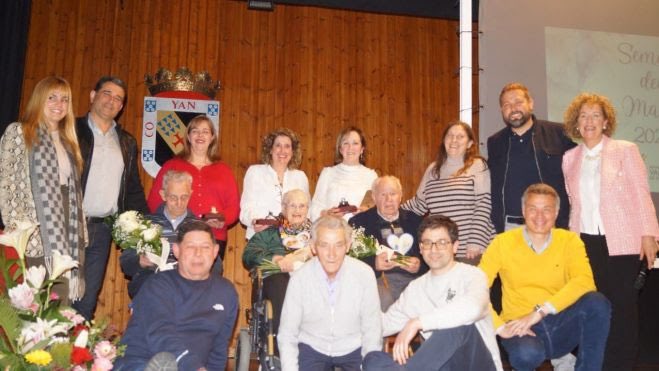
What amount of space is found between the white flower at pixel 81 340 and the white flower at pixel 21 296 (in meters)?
0.20

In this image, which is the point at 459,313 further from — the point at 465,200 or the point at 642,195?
the point at 642,195

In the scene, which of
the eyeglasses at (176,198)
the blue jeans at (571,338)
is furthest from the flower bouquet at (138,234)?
the blue jeans at (571,338)

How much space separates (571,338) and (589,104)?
150cm

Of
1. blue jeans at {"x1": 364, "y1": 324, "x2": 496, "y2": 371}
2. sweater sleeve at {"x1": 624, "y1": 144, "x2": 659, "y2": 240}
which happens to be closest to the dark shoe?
blue jeans at {"x1": 364, "y1": 324, "x2": 496, "y2": 371}

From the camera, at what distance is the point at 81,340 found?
2156 millimetres

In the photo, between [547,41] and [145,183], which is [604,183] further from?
[145,183]

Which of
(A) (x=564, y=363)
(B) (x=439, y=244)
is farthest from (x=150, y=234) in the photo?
(A) (x=564, y=363)

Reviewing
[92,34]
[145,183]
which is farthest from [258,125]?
[92,34]

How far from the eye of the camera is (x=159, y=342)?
274cm

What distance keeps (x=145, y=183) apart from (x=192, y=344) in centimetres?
329

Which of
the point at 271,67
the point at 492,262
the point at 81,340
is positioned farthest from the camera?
the point at 271,67

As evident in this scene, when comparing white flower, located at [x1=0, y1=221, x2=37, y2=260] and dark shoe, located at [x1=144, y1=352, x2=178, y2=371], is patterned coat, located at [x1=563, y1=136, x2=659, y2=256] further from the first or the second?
white flower, located at [x1=0, y1=221, x2=37, y2=260]

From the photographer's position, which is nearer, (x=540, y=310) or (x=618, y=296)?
(x=540, y=310)

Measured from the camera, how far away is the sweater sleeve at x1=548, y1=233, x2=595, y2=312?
10.2 ft
